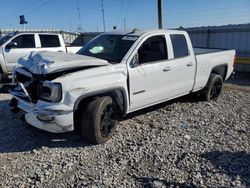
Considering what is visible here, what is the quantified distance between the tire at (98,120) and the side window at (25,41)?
6628 mm

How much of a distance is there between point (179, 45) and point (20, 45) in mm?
6382

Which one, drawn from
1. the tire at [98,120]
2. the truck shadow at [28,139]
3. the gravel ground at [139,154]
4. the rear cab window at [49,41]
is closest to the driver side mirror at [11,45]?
the rear cab window at [49,41]

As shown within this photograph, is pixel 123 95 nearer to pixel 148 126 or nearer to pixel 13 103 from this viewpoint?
pixel 148 126

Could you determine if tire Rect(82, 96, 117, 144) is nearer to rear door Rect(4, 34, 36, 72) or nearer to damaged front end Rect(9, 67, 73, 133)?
damaged front end Rect(9, 67, 73, 133)

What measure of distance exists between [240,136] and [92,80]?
2.87 metres

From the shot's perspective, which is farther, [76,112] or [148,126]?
[148,126]

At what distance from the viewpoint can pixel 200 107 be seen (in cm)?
651

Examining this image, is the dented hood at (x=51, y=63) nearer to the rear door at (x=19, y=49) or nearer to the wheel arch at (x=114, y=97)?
the wheel arch at (x=114, y=97)

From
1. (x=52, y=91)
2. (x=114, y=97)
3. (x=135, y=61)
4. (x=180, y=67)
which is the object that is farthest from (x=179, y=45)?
(x=52, y=91)

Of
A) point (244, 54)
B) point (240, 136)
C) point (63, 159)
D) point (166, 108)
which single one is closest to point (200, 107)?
point (166, 108)

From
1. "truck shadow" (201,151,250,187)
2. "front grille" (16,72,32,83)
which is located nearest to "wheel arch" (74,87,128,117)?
"front grille" (16,72,32,83)

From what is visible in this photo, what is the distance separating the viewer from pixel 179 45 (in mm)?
5809

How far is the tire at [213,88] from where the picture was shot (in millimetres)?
6859

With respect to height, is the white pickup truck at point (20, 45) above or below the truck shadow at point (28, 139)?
above
